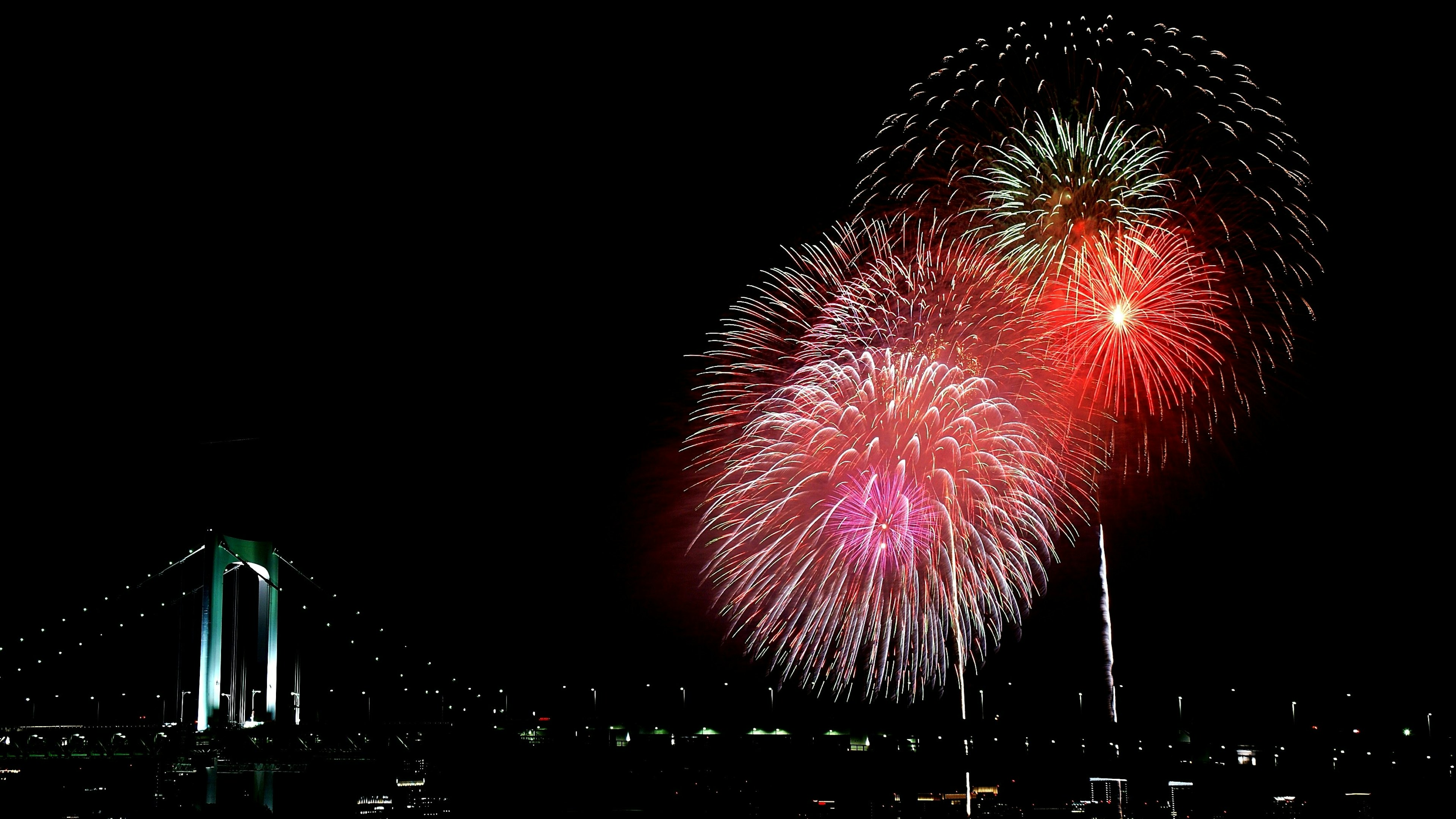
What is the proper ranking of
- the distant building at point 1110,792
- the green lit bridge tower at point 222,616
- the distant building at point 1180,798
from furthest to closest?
the green lit bridge tower at point 222,616
the distant building at point 1110,792
the distant building at point 1180,798

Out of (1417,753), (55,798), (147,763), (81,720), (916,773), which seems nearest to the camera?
(55,798)

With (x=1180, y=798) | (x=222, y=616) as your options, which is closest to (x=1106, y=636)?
(x=1180, y=798)

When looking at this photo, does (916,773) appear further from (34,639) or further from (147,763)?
(34,639)

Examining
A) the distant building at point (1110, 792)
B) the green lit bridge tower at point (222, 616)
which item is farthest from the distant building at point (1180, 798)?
the green lit bridge tower at point (222, 616)

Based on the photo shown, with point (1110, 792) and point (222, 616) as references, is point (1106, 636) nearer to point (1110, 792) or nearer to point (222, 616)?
point (1110, 792)

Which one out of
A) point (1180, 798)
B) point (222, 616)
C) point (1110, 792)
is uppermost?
point (222, 616)

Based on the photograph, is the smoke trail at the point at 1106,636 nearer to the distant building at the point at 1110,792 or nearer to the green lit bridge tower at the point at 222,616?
the distant building at the point at 1110,792

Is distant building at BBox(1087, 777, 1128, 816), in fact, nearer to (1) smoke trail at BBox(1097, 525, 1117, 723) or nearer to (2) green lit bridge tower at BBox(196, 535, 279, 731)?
(1) smoke trail at BBox(1097, 525, 1117, 723)

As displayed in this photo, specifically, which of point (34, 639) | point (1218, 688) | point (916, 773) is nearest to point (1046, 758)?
point (916, 773)
